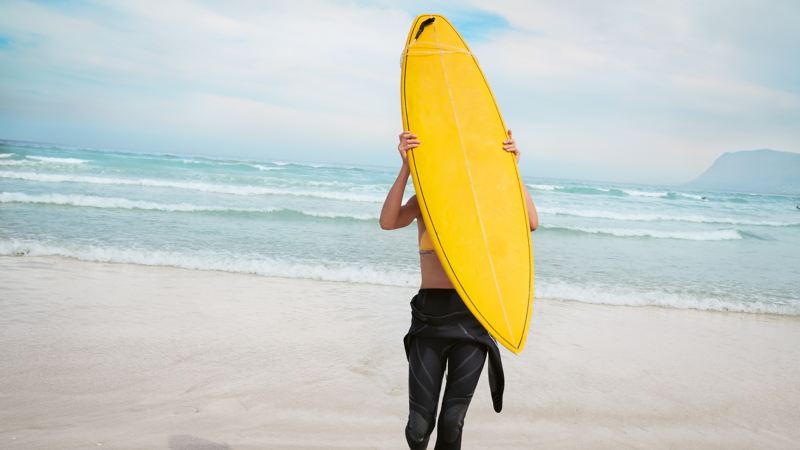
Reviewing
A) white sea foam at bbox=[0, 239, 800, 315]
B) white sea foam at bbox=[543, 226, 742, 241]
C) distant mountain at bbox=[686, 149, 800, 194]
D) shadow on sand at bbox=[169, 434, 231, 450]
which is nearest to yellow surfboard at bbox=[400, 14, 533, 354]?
shadow on sand at bbox=[169, 434, 231, 450]

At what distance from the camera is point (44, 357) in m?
4.39

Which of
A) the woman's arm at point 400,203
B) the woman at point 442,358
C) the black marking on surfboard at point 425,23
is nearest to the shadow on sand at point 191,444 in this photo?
the woman at point 442,358

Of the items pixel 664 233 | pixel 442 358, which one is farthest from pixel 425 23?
pixel 664 233

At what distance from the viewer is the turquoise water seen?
27.1ft

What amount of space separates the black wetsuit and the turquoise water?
5.58 metres

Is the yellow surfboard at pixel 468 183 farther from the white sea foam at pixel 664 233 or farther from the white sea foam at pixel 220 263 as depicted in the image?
the white sea foam at pixel 664 233

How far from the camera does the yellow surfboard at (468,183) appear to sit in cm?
254

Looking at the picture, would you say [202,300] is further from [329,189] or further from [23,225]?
[329,189]

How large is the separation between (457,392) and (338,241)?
28.6ft

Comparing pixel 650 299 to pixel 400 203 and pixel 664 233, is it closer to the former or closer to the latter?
pixel 400 203

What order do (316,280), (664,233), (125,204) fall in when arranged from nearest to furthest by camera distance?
1. (316,280)
2. (125,204)
3. (664,233)

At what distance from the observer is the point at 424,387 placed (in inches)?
92.1

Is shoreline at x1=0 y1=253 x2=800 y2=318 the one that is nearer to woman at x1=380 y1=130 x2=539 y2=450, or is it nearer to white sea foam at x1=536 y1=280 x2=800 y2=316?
white sea foam at x1=536 y1=280 x2=800 y2=316

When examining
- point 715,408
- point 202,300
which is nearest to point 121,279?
point 202,300
